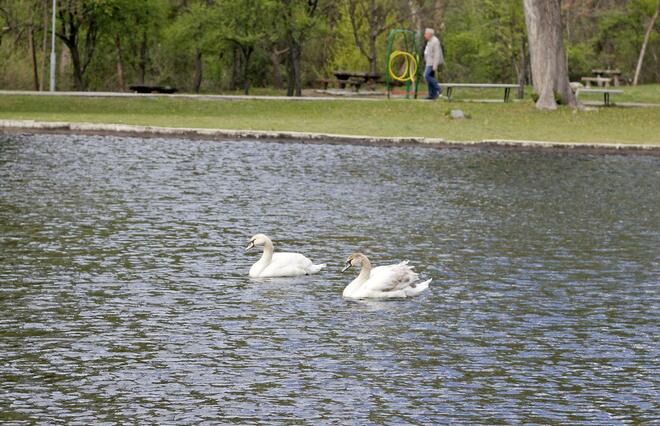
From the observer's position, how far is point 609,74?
64625 mm

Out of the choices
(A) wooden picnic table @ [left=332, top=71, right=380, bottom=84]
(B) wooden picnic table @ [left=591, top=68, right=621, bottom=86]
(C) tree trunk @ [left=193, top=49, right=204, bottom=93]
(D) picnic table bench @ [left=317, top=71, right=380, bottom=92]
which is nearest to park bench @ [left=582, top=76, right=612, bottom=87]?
(B) wooden picnic table @ [left=591, top=68, right=621, bottom=86]

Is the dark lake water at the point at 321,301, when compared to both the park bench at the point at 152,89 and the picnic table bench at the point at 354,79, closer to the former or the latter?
the park bench at the point at 152,89

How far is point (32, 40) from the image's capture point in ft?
173

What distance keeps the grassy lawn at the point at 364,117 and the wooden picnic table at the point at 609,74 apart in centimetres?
1792

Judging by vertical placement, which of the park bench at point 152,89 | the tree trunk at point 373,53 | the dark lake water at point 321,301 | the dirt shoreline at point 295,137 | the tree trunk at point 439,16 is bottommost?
the dark lake water at point 321,301

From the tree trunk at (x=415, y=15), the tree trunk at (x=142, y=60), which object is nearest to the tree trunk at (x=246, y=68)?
the tree trunk at (x=142, y=60)

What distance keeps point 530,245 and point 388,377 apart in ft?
27.0

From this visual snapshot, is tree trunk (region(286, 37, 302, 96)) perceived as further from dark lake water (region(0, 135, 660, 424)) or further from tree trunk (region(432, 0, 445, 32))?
dark lake water (region(0, 135, 660, 424))

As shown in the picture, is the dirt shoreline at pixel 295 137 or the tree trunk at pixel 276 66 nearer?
the dirt shoreline at pixel 295 137

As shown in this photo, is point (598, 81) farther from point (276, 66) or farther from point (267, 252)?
point (267, 252)

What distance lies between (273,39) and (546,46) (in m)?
12.0

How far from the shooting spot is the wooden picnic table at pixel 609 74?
207 ft

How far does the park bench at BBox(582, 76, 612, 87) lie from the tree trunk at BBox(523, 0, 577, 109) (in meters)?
14.5

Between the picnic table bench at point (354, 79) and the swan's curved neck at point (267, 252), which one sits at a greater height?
the picnic table bench at point (354, 79)
